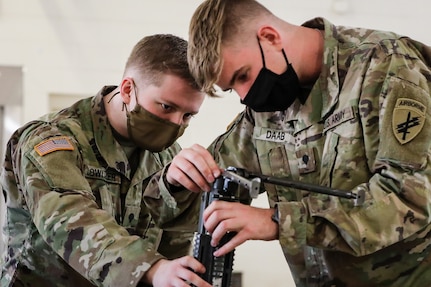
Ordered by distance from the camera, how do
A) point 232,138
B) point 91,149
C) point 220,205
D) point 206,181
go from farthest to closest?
point 91,149 → point 232,138 → point 206,181 → point 220,205

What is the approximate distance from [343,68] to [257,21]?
7.3 inches

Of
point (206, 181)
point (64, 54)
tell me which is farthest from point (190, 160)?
point (64, 54)

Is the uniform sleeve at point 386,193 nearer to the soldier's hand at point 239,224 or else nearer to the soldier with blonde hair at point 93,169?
the soldier's hand at point 239,224

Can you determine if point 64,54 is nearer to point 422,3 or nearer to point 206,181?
point 422,3

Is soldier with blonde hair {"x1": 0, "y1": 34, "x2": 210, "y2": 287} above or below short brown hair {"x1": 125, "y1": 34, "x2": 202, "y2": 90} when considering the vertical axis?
below

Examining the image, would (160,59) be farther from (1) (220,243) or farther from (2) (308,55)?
(1) (220,243)

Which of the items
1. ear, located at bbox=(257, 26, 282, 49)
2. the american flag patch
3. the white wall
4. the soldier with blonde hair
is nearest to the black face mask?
ear, located at bbox=(257, 26, 282, 49)

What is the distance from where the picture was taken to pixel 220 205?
103cm

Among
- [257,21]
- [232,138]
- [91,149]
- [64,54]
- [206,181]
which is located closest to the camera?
[206,181]

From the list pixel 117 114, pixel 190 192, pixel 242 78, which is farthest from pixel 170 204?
pixel 117 114

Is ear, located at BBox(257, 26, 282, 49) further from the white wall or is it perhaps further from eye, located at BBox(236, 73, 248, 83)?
the white wall

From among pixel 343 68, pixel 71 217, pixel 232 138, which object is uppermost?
pixel 343 68

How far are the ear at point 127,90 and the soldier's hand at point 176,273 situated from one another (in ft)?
1.96

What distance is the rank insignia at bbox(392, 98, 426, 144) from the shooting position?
1.05m
